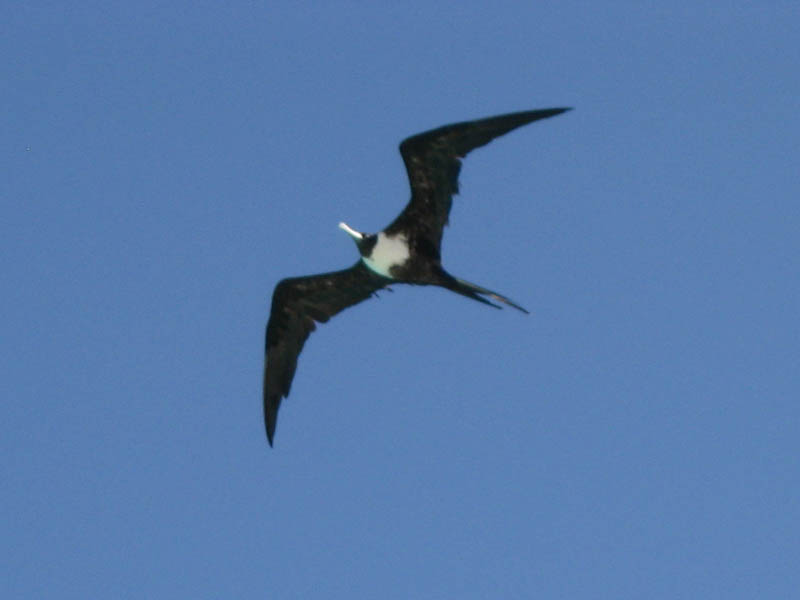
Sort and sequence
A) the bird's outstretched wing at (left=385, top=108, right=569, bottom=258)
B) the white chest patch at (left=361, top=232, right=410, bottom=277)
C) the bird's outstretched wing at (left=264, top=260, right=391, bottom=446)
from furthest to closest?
the bird's outstretched wing at (left=264, top=260, right=391, bottom=446)
the white chest patch at (left=361, top=232, right=410, bottom=277)
the bird's outstretched wing at (left=385, top=108, right=569, bottom=258)

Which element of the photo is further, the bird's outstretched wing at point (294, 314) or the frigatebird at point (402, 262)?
the bird's outstretched wing at point (294, 314)

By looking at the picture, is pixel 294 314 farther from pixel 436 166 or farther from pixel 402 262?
pixel 436 166

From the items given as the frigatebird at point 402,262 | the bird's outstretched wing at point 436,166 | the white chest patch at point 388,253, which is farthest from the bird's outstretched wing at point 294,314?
the bird's outstretched wing at point 436,166

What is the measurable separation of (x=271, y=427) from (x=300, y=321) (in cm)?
133

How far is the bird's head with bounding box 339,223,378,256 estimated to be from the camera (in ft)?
54.1

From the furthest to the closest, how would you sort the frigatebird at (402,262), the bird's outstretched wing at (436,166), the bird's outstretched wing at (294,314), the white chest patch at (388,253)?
the bird's outstretched wing at (294,314) < the white chest patch at (388,253) < the frigatebird at (402,262) < the bird's outstretched wing at (436,166)

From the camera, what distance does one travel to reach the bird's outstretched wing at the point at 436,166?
589 inches

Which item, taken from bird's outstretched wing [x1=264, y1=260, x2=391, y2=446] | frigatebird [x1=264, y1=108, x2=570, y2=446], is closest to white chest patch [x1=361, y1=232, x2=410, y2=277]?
frigatebird [x1=264, y1=108, x2=570, y2=446]

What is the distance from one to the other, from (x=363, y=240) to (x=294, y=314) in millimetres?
1823

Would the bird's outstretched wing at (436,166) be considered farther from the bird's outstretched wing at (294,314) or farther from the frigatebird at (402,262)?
the bird's outstretched wing at (294,314)

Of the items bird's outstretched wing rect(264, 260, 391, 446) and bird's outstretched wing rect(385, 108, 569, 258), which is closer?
bird's outstretched wing rect(385, 108, 569, 258)

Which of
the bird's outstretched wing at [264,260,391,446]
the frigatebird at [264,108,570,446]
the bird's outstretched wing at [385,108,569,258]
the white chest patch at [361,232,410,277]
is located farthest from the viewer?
the bird's outstretched wing at [264,260,391,446]

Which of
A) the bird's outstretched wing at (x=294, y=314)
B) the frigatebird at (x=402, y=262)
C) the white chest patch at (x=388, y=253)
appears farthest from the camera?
the bird's outstretched wing at (x=294, y=314)

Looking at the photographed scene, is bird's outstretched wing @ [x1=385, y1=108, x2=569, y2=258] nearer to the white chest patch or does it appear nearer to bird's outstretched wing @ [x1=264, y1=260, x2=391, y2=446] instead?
the white chest patch
